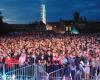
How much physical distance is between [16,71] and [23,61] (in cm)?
319

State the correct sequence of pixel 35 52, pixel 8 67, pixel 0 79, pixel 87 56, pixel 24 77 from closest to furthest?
1. pixel 0 79
2. pixel 24 77
3. pixel 8 67
4. pixel 87 56
5. pixel 35 52

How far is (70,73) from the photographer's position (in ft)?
79.9

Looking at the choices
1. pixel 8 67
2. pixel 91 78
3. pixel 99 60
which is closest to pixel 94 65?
pixel 99 60

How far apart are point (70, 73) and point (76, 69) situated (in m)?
0.80

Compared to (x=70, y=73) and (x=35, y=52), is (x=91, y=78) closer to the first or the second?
(x=70, y=73)

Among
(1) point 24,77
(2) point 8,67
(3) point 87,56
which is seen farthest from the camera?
(3) point 87,56

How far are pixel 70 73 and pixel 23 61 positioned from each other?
375 centimetres

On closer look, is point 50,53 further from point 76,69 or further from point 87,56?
point 76,69

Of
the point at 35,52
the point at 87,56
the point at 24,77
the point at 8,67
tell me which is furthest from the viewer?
the point at 35,52

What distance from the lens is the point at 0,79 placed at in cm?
2219

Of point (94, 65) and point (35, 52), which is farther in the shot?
point (35, 52)

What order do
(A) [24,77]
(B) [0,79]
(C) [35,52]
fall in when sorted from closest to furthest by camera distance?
(B) [0,79] < (A) [24,77] < (C) [35,52]

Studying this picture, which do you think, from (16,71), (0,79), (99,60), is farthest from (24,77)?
(99,60)

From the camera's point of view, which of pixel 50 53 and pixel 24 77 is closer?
pixel 24 77
